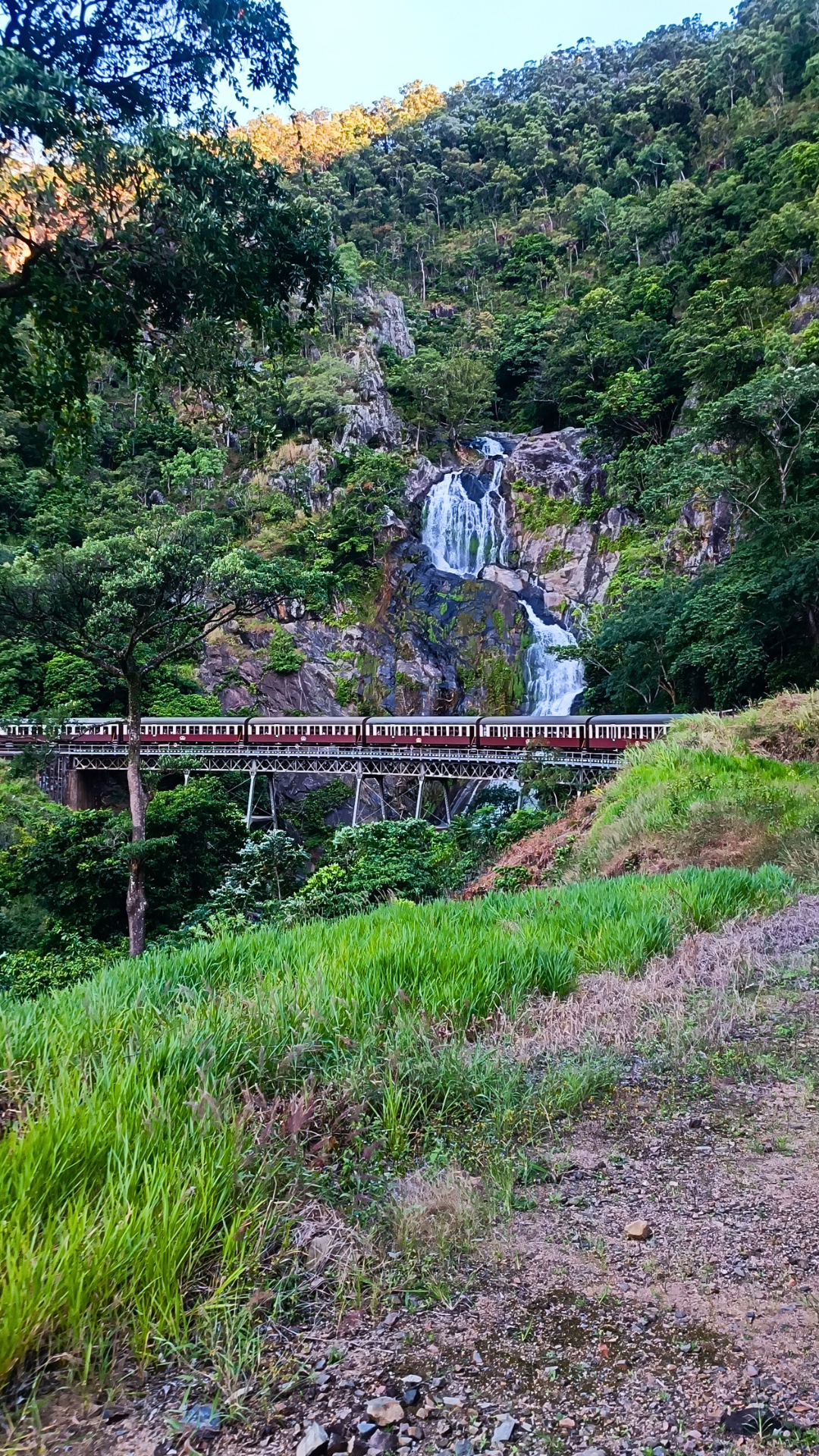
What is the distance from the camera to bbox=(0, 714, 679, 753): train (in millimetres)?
19188

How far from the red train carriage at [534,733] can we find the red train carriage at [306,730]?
14.5 ft

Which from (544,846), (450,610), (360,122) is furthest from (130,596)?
(360,122)

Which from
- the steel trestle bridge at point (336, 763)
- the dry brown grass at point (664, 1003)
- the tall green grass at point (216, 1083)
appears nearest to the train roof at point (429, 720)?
the steel trestle bridge at point (336, 763)

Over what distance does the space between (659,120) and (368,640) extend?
53886 mm

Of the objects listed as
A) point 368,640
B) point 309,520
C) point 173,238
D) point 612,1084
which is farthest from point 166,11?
point 309,520

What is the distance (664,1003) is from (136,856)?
1165cm

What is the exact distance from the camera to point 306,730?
24.9 meters

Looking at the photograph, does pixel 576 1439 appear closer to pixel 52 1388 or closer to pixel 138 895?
pixel 52 1388

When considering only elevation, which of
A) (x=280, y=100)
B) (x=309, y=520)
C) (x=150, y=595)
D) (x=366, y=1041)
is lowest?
(x=366, y=1041)

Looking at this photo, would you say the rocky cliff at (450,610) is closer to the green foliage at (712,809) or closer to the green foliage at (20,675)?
the green foliage at (20,675)

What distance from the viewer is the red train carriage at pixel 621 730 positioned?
1809 cm

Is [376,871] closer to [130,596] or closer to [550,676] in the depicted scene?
[130,596]

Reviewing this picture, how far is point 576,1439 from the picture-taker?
120 centimetres

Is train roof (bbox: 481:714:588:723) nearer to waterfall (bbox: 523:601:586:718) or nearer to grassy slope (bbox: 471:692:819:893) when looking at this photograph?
waterfall (bbox: 523:601:586:718)
